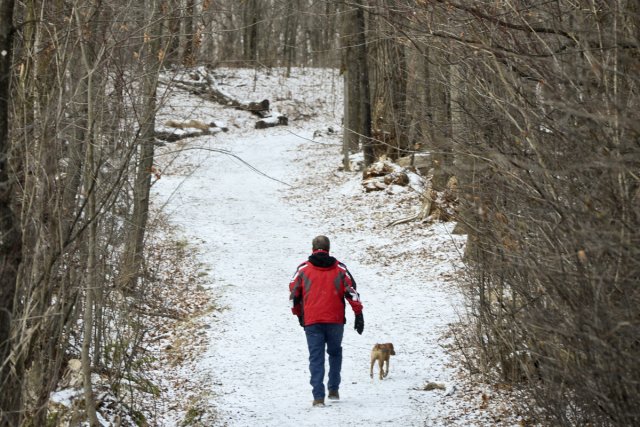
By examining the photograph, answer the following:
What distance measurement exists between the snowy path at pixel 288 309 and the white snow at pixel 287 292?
0.02 metres

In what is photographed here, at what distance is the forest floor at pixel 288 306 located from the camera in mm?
8062

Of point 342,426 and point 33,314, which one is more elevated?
point 33,314

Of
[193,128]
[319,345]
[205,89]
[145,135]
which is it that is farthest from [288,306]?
[193,128]

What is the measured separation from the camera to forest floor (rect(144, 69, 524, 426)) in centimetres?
806

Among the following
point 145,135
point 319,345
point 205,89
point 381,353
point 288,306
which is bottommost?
point 288,306

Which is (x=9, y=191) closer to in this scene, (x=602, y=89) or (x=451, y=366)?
(x=602, y=89)

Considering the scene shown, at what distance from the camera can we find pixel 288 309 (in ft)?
41.4

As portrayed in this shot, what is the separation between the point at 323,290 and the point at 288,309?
467cm

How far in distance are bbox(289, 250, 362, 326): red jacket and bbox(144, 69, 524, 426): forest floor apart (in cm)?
102

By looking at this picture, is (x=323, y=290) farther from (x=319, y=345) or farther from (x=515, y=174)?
(x=515, y=174)

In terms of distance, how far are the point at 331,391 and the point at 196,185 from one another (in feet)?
57.1

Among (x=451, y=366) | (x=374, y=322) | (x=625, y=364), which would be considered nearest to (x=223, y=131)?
(x=374, y=322)

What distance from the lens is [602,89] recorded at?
421 cm

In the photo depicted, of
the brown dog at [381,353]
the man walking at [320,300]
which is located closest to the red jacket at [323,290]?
the man walking at [320,300]
